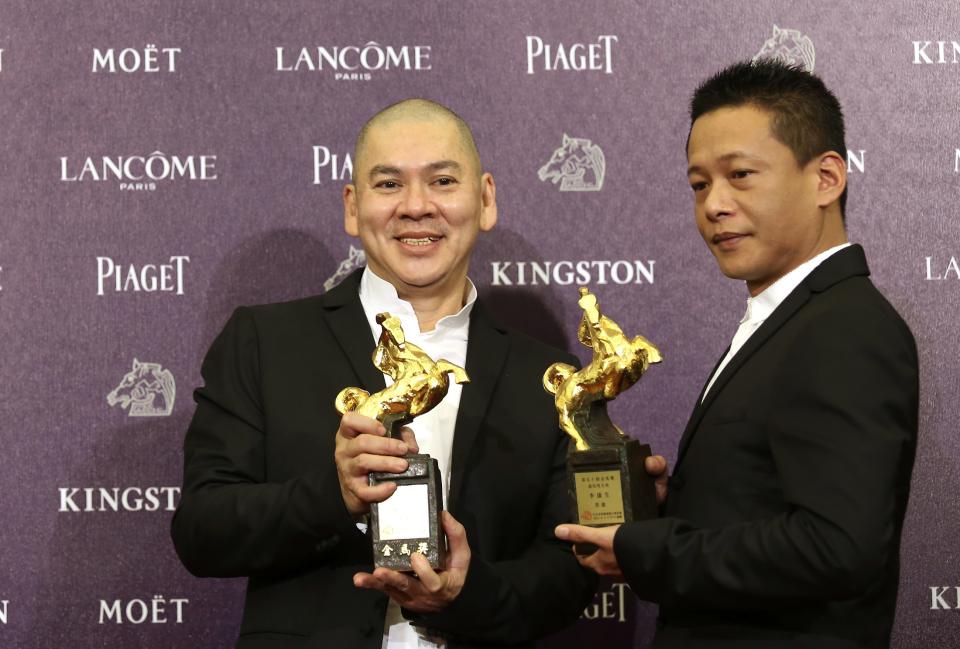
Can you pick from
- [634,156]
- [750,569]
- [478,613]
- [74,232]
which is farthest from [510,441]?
[74,232]

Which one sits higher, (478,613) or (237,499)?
(237,499)

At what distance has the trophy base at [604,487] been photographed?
1955mm

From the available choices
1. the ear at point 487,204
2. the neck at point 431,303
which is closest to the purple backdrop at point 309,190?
the ear at point 487,204

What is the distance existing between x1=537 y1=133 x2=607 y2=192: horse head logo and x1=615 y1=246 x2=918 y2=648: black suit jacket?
122cm

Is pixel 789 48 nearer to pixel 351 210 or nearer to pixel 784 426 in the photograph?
pixel 351 210

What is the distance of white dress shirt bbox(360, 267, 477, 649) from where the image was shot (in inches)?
87.4

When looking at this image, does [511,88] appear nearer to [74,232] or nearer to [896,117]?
[896,117]

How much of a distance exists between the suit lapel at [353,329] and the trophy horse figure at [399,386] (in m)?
0.24

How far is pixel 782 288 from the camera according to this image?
2.00m

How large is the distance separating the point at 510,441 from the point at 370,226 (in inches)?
21.3

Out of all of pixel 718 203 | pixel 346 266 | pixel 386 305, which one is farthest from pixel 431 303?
pixel 718 203

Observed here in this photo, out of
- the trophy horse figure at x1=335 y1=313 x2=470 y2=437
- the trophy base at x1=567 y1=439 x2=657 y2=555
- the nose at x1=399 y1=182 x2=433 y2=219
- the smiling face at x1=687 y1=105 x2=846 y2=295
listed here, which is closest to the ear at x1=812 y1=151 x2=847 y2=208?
the smiling face at x1=687 y1=105 x2=846 y2=295

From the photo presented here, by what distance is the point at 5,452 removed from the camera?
3020 millimetres

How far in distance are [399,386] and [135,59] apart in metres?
1.57
